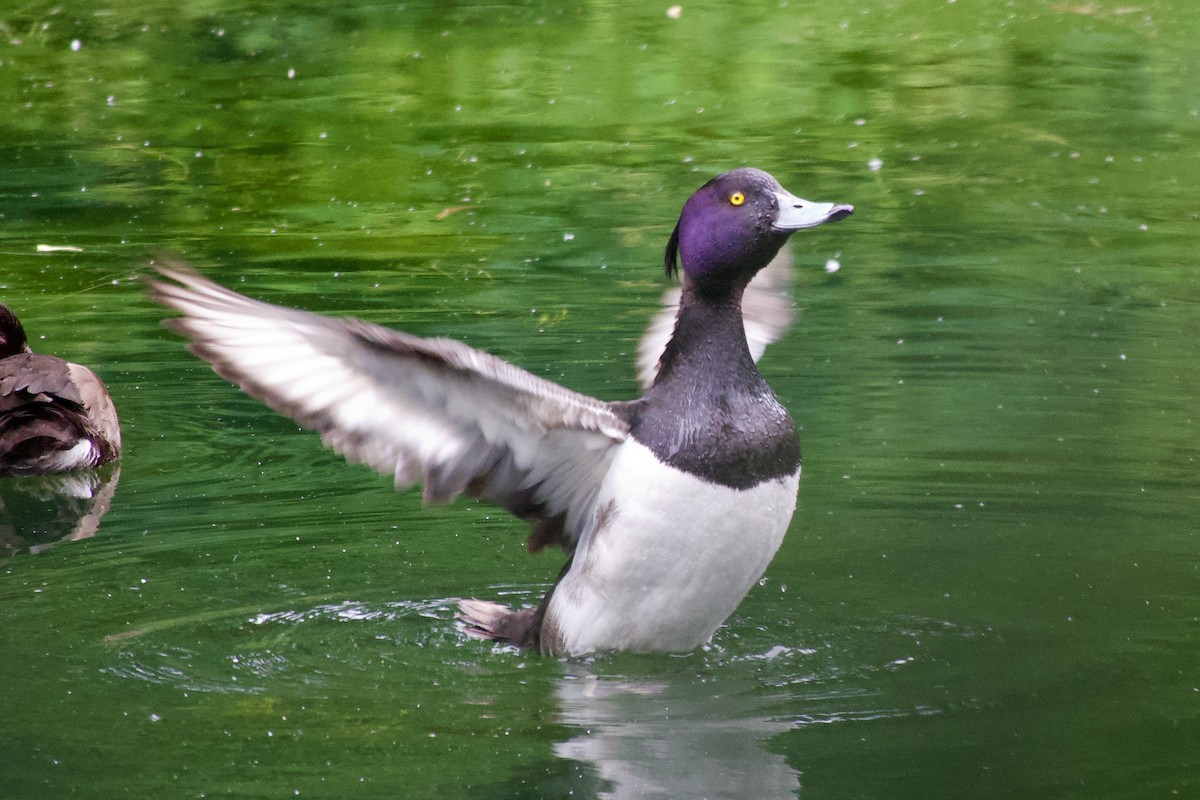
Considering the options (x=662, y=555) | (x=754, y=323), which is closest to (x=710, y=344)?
(x=662, y=555)

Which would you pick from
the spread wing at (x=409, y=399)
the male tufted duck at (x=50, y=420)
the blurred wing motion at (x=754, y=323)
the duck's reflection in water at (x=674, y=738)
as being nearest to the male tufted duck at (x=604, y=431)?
the spread wing at (x=409, y=399)

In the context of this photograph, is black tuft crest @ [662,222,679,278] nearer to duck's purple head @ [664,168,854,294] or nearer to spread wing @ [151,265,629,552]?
duck's purple head @ [664,168,854,294]

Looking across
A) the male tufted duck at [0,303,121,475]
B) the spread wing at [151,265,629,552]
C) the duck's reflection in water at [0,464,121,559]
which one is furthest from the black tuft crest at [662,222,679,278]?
the male tufted duck at [0,303,121,475]

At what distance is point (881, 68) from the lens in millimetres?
18219

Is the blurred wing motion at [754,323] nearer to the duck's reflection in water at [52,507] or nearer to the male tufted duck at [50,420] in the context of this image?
the duck's reflection in water at [52,507]

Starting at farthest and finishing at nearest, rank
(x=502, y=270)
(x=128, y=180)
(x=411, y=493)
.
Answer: (x=128, y=180) < (x=502, y=270) < (x=411, y=493)

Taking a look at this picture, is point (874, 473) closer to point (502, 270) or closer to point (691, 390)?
point (691, 390)

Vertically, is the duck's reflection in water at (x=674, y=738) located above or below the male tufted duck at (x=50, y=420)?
below

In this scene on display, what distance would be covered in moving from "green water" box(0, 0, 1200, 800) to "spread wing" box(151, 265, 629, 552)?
0.65 m

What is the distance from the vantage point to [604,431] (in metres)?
5.38

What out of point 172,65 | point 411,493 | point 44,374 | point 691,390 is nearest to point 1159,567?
point 691,390

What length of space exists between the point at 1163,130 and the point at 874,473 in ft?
28.6

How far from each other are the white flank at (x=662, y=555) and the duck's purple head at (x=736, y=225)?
1.99 ft

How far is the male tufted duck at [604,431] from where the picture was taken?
16.2 ft
